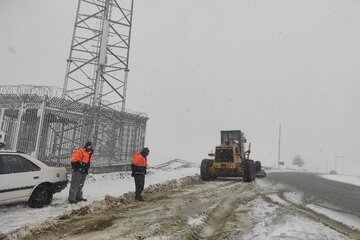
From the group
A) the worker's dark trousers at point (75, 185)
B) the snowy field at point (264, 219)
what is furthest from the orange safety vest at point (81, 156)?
the snowy field at point (264, 219)

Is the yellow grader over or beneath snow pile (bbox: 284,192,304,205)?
over

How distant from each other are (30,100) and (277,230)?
1231cm

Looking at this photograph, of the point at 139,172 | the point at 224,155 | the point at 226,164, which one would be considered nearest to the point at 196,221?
the point at 139,172

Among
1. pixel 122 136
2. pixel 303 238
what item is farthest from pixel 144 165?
pixel 122 136

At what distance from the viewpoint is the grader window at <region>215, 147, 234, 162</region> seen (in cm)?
1855

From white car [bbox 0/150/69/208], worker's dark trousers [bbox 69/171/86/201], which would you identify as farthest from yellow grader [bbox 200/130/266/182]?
white car [bbox 0/150/69/208]

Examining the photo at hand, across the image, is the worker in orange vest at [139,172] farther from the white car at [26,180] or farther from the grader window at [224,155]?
the grader window at [224,155]

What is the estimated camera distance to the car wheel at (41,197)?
8.54m

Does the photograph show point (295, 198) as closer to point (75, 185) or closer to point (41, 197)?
point (75, 185)

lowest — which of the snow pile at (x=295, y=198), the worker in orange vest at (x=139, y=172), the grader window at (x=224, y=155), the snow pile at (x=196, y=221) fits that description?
the snow pile at (x=196, y=221)

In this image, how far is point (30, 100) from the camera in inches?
594

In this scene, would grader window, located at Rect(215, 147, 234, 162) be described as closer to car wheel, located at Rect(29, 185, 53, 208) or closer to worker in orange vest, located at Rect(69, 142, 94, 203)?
worker in orange vest, located at Rect(69, 142, 94, 203)

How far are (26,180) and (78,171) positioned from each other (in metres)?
1.49

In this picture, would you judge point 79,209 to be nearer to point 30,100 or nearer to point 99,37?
point 30,100
